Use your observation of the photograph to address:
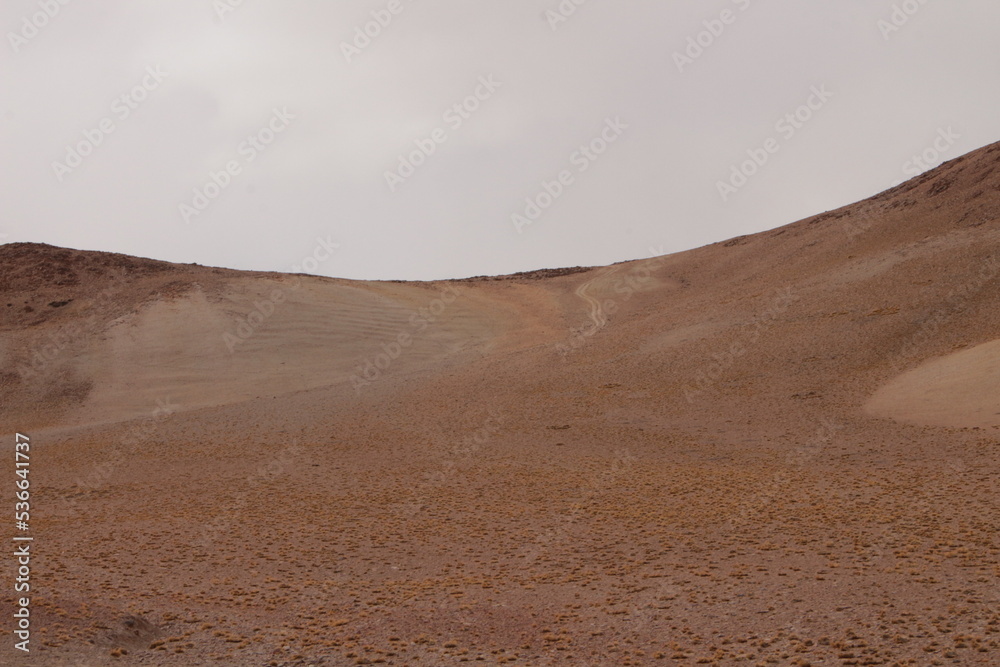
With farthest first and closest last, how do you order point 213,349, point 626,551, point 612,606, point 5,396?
point 213,349 → point 5,396 → point 626,551 → point 612,606

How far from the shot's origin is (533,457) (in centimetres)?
2464

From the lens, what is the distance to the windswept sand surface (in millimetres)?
12469

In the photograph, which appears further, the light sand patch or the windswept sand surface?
the light sand patch

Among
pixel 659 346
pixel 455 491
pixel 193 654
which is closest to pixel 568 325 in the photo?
pixel 659 346

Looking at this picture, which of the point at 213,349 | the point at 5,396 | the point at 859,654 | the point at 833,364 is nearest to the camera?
the point at 859,654

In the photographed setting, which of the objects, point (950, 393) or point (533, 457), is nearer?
point (533, 457)

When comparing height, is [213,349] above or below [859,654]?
above

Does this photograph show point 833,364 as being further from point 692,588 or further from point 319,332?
point 319,332

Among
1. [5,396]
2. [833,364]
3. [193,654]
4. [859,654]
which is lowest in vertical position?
[859,654]

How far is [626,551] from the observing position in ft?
53.7

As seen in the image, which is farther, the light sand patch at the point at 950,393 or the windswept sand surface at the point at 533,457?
the light sand patch at the point at 950,393

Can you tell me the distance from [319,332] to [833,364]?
23338 mm

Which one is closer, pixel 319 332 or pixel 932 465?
pixel 932 465

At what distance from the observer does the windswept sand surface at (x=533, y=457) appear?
12.5m
